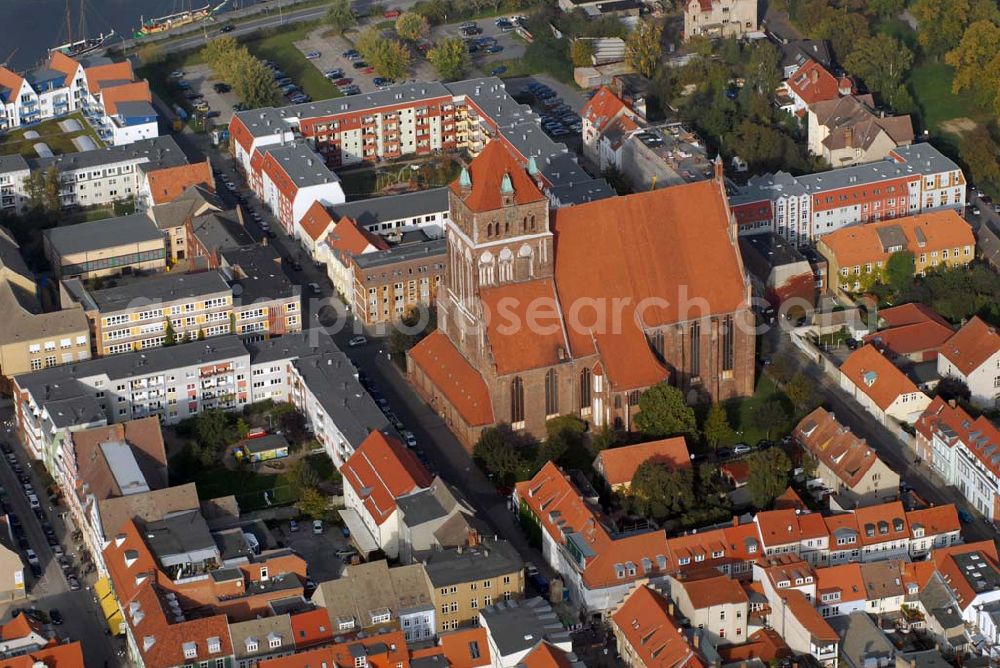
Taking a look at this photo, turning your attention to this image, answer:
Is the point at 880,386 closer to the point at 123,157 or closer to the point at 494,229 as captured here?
the point at 494,229

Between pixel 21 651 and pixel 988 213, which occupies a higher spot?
pixel 21 651

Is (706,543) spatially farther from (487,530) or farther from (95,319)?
(95,319)

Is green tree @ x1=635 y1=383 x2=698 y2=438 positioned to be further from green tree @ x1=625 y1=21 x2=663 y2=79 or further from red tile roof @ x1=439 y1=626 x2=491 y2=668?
green tree @ x1=625 y1=21 x2=663 y2=79

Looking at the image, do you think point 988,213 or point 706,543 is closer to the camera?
point 706,543

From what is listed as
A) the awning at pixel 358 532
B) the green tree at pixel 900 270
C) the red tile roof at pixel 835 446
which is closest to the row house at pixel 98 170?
the awning at pixel 358 532

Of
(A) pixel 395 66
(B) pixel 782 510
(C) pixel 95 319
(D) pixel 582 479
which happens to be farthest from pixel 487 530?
(A) pixel 395 66

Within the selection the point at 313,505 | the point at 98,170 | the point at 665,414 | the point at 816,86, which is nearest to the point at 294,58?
the point at 98,170

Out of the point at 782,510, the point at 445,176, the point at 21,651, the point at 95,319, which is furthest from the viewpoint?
the point at 445,176
